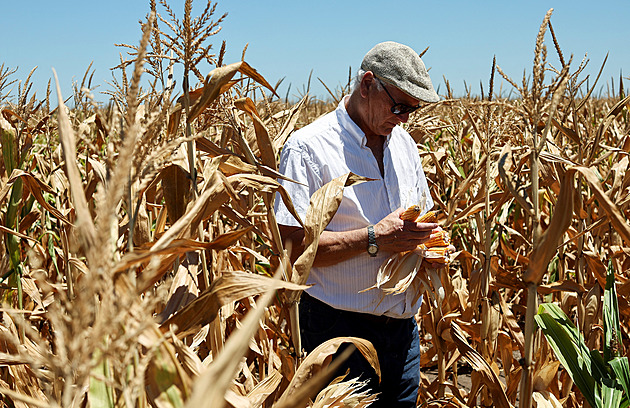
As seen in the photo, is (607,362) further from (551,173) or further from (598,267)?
(551,173)

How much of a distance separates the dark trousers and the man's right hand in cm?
36

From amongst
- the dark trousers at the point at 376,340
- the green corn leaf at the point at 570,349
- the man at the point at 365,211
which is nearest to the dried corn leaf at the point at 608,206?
the green corn leaf at the point at 570,349

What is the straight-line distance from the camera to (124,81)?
5.09 feet

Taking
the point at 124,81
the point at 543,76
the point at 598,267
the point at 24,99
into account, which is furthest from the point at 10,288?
the point at 598,267

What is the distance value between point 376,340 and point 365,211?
1.73 ft

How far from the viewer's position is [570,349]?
1727mm

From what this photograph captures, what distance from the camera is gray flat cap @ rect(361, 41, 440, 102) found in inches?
85.5

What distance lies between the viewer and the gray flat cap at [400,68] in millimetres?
2172

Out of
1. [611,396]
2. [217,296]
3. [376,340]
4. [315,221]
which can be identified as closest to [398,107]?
[315,221]

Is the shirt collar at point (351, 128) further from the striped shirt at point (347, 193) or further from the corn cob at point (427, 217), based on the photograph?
the corn cob at point (427, 217)

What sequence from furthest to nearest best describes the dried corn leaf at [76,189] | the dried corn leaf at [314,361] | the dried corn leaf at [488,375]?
the dried corn leaf at [488,375], the dried corn leaf at [314,361], the dried corn leaf at [76,189]

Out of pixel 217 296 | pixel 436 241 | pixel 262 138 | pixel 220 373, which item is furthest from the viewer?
pixel 436 241

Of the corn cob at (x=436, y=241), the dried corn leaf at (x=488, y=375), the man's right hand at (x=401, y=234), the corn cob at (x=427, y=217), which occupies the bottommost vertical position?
the dried corn leaf at (x=488, y=375)

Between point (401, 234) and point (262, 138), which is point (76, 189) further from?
point (401, 234)
